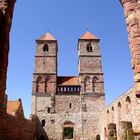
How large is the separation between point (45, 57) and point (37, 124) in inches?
360

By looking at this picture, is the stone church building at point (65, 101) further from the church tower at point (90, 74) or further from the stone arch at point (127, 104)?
the stone arch at point (127, 104)

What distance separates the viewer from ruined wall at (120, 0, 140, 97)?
4.23 meters

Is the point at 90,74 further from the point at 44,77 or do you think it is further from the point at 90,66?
the point at 44,77

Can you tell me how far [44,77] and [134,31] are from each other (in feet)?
86.3

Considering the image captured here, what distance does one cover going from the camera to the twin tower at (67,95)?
27922 millimetres

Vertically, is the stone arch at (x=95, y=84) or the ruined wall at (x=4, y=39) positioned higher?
A: the stone arch at (x=95, y=84)

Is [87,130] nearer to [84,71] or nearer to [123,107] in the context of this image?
[84,71]

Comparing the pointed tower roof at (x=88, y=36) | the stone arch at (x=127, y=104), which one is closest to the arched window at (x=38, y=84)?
the pointed tower roof at (x=88, y=36)

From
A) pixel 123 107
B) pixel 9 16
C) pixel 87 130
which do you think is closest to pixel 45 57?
pixel 87 130

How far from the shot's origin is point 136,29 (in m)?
4.48

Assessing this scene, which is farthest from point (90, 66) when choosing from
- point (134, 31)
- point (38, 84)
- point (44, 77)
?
point (134, 31)

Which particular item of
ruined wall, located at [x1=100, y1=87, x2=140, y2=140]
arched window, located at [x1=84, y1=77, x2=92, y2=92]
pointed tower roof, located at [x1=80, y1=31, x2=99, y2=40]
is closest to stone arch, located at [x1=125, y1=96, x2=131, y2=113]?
ruined wall, located at [x1=100, y1=87, x2=140, y2=140]

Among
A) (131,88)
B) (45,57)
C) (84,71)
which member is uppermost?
(45,57)

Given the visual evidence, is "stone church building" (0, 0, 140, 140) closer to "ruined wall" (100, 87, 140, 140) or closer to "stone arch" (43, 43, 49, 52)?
"stone arch" (43, 43, 49, 52)
